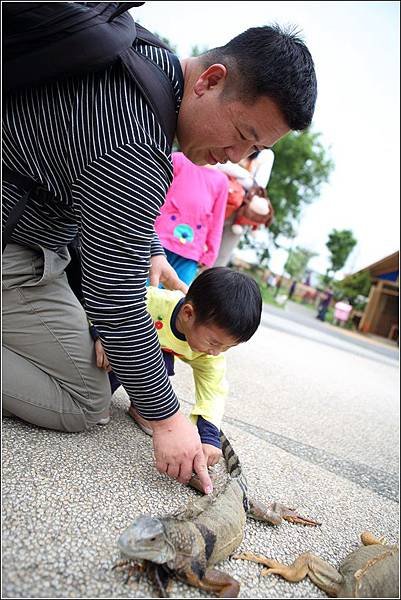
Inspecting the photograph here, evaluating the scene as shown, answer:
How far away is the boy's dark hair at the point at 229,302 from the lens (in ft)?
6.55

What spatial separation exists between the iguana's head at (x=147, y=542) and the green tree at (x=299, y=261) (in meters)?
44.8

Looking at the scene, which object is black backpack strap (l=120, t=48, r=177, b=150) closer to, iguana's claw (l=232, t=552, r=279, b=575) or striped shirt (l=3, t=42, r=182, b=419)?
striped shirt (l=3, t=42, r=182, b=419)

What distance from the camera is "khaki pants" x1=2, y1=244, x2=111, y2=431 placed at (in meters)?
1.81

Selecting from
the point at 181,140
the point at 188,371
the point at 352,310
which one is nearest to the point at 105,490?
the point at 181,140

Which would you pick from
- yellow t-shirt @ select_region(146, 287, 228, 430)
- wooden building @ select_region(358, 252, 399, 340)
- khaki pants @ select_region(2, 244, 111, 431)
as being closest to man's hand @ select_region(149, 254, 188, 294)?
yellow t-shirt @ select_region(146, 287, 228, 430)

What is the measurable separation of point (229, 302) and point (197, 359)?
39cm

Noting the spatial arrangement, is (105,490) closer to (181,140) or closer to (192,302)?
(192,302)

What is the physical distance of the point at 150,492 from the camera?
168 centimetres

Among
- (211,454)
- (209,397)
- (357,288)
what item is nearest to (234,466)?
(211,454)

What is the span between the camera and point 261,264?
35.6m

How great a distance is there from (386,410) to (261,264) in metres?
30.8

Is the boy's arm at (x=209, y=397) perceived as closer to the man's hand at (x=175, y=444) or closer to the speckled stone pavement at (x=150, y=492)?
the speckled stone pavement at (x=150, y=492)

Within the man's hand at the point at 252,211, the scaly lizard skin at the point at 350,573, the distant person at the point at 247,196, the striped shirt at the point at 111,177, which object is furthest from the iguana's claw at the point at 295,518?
the man's hand at the point at 252,211

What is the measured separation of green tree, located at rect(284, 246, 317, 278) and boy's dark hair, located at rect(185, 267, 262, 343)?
144 feet
